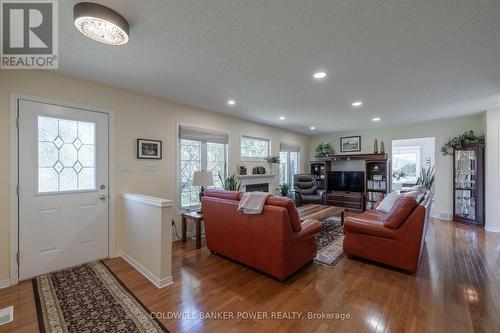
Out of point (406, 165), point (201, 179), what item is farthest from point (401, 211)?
point (406, 165)

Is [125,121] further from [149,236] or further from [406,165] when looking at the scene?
[406,165]

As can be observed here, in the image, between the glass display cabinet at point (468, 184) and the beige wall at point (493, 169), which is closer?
the beige wall at point (493, 169)

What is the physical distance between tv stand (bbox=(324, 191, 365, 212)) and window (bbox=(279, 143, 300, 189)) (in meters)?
1.18

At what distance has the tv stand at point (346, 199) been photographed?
6.15m

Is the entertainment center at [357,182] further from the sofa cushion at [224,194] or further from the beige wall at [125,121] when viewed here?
the sofa cushion at [224,194]

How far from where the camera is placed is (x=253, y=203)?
2.56 metres

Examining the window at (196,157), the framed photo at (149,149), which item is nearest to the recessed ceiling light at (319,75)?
the window at (196,157)

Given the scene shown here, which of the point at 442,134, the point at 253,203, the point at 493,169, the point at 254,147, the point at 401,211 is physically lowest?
the point at 401,211

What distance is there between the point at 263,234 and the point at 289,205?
46 cm

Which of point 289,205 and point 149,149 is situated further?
point 149,149

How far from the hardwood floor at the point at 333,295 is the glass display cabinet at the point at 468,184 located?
2067mm

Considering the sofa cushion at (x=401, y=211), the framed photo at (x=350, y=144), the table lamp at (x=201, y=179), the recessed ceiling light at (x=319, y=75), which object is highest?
the recessed ceiling light at (x=319, y=75)

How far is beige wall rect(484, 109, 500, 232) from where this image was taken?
14.0 ft

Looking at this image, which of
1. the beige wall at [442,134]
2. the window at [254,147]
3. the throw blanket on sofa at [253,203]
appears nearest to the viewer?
the throw blanket on sofa at [253,203]
